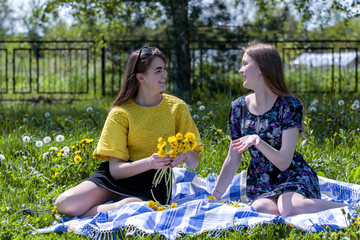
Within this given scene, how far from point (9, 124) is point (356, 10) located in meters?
4.94

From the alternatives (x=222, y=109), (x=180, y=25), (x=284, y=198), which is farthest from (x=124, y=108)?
(x=180, y=25)

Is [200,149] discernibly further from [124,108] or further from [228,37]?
[228,37]

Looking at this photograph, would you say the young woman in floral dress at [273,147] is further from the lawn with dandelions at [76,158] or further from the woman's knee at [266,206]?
the lawn with dandelions at [76,158]

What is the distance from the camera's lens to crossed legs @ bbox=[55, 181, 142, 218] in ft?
9.27

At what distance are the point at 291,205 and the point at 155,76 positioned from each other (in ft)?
3.74

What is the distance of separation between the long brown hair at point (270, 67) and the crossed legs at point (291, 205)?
2.08 feet

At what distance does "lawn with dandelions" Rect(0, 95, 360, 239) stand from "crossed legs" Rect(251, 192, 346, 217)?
20cm

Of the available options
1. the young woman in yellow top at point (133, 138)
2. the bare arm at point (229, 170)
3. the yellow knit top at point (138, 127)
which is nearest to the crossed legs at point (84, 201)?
the young woman in yellow top at point (133, 138)

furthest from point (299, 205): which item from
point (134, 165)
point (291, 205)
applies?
point (134, 165)

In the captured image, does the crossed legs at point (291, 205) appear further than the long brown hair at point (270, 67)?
No

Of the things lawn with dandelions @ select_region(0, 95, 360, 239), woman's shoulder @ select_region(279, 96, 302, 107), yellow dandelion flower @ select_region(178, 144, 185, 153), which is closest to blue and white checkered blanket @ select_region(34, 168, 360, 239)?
lawn with dandelions @ select_region(0, 95, 360, 239)

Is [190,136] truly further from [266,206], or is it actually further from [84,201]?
[84,201]

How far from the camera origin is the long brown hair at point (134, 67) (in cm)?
295

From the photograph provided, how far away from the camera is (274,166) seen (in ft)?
9.46
